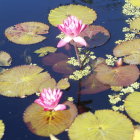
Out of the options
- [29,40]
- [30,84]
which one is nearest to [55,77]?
[30,84]

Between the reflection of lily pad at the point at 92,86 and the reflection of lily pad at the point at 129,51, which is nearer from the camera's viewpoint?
the reflection of lily pad at the point at 92,86

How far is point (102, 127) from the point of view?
8.17ft

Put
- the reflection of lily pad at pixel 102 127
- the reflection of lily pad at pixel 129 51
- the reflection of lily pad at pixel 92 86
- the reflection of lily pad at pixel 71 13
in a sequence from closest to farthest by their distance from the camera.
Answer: the reflection of lily pad at pixel 102 127
the reflection of lily pad at pixel 92 86
the reflection of lily pad at pixel 129 51
the reflection of lily pad at pixel 71 13

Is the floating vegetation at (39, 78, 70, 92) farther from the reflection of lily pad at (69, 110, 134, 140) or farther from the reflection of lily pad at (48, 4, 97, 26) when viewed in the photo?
the reflection of lily pad at (48, 4, 97, 26)

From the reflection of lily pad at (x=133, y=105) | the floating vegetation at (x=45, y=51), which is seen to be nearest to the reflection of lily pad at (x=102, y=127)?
the reflection of lily pad at (x=133, y=105)

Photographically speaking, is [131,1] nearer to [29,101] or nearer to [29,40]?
[29,40]

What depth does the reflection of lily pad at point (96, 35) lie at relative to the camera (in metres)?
3.62

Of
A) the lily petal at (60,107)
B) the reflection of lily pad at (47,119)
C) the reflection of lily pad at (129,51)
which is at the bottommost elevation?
the reflection of lily pad at (47,119)

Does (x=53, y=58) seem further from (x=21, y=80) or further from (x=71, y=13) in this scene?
→ (x=71, y=13)

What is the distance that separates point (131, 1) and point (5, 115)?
250 centimetres

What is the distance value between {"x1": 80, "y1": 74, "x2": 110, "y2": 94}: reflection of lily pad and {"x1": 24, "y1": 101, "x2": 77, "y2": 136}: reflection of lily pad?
0.87ft

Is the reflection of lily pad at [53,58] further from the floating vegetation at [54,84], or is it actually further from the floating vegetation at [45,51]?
the floating vegetation at [54,84]

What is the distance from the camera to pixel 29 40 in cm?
380

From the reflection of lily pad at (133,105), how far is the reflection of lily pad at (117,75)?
0.71 ft
